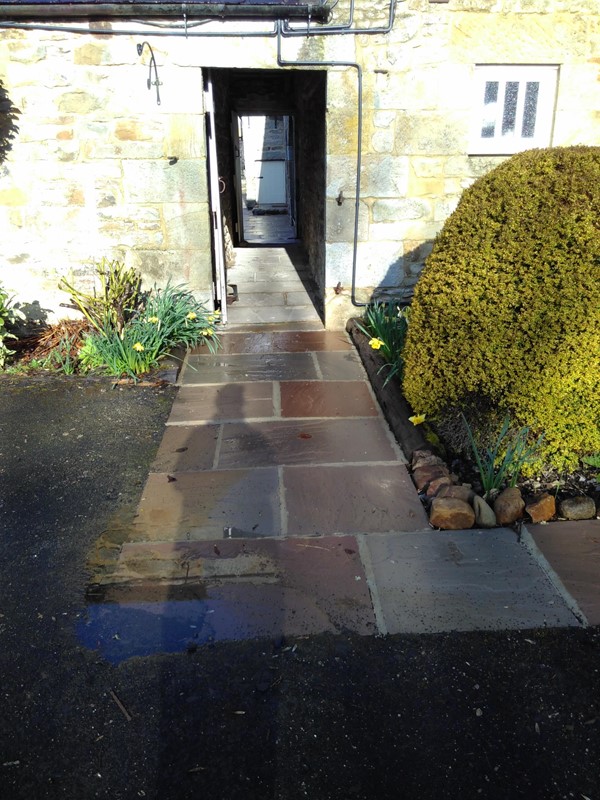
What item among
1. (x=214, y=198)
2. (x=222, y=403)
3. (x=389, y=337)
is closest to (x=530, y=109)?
(x=389, y=337)

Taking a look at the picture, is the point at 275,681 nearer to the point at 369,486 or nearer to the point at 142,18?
the point at 369,486

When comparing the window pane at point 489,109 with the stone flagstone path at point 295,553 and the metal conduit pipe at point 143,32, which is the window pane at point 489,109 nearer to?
the metal conduit pipe at point 143,32

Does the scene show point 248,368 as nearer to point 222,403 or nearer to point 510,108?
point 222,403

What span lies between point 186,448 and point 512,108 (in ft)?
14.0

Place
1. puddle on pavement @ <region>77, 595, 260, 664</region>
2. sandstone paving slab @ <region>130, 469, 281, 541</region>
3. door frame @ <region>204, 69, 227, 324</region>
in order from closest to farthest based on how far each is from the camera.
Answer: puddle on pavement @ <region>77, 595, 260, 664</region> → sandstone paving slab @ <region>130, 469, 281, 541</region> → door frame @ <region>204, 69, 227, 324</region>

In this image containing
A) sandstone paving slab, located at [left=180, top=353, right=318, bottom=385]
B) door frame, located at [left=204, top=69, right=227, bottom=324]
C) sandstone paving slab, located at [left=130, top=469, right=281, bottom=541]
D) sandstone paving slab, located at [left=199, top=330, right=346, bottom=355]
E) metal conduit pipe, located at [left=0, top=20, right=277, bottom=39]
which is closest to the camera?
sandstone paving slab, located at [left=130, top=469, right=281, bottom=541]

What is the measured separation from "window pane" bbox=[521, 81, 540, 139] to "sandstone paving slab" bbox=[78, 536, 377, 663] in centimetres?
451

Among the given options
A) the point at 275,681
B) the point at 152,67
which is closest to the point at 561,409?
the point at 275,681

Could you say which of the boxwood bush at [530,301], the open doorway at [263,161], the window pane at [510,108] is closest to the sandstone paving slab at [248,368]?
the boxwood bush at [530,301]

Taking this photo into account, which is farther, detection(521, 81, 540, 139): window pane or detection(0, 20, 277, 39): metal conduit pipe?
detection(521, 81, 540, 139): window pane

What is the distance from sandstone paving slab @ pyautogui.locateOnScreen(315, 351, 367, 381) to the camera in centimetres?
485

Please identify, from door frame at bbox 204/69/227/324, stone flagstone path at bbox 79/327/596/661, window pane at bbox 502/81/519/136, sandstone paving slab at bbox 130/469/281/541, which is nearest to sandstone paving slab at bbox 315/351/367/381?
stone flagstone path at bbox 79/327/596/661

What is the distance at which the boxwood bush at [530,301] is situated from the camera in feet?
9.75

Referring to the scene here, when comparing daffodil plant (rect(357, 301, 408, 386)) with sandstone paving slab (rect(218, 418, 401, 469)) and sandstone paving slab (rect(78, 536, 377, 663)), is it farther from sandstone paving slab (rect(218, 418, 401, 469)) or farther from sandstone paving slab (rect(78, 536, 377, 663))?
sandstone paving slab (rect(78, 536, 377, 663))
